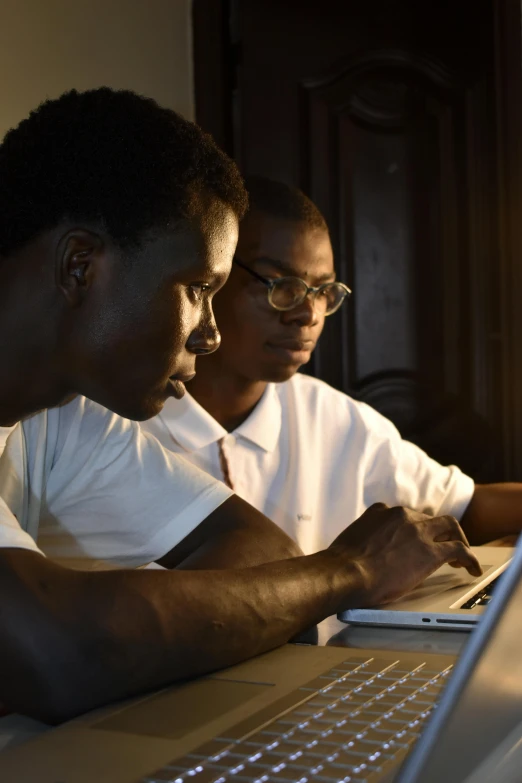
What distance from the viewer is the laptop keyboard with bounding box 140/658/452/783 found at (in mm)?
612

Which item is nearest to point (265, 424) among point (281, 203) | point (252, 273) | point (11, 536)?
point (252, 273)

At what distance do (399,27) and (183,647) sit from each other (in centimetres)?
232

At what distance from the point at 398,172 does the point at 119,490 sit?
5.87 ft

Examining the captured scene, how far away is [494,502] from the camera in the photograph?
6.09ft

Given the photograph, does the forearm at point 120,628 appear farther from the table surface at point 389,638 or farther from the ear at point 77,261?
the ear at point 77,261

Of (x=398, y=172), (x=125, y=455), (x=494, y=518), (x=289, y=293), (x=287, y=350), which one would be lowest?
(x=494, y=518)

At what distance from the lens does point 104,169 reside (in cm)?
107

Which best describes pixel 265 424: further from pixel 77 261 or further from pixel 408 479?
pixel 77 261

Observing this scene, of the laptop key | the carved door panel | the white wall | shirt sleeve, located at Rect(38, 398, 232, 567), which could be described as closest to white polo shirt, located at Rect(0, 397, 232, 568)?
shirt sleeve, located at Rect(38, 398, 232, 567)

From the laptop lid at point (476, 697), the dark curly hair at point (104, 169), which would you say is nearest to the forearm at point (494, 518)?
the dark curly hair at point (104, 169)

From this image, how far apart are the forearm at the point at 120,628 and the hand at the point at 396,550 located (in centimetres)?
15

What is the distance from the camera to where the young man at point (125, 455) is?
2.84ft

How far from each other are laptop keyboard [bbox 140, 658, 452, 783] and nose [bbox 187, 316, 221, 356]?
1.57ft

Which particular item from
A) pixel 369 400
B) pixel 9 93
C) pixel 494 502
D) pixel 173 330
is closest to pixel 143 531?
pixel 173 330
